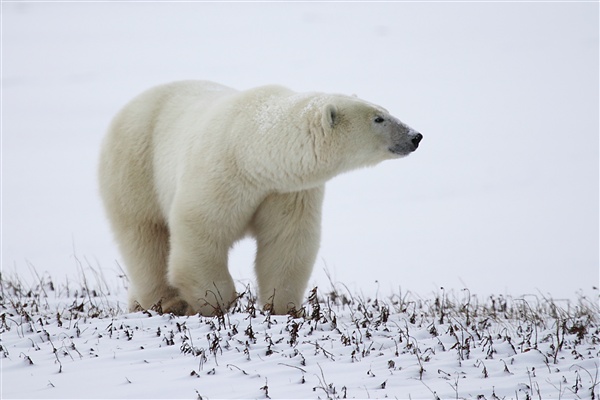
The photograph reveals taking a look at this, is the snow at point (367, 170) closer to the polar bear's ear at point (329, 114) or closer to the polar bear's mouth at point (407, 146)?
the polar bear's mouth at point (407, 146)

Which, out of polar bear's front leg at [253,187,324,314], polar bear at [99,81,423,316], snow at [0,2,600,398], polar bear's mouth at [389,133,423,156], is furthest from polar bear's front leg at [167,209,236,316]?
polar bear's mouth at [389,133,423,156]

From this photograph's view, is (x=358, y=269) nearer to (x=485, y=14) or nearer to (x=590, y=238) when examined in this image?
(x=590, y=238)

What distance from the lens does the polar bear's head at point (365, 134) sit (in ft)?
20.3

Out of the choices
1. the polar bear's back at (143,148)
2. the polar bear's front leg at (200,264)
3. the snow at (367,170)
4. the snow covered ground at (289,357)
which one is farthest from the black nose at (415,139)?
the polar bear's back at (143,148)

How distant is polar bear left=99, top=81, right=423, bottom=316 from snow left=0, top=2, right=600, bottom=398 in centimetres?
66

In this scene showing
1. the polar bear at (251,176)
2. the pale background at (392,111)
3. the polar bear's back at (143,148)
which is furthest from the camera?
the pale background at (392,111)

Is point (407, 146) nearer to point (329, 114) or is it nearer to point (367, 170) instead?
point (329, 114)

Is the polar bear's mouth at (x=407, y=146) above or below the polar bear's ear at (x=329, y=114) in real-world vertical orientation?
below

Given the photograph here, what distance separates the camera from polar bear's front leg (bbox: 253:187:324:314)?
6.47 meters

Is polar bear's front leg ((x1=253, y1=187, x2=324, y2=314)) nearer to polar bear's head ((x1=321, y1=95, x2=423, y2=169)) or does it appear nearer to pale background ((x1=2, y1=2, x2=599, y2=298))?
polar bear's head ((x1=321, y1=95, x2=423, y2=169))

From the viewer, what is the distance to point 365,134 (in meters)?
6.21

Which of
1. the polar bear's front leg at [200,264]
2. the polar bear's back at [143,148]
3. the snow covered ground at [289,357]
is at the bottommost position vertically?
the snow covered ground at [289,357]

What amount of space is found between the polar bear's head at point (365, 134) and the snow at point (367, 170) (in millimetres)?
1280

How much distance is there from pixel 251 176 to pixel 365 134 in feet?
3.01
